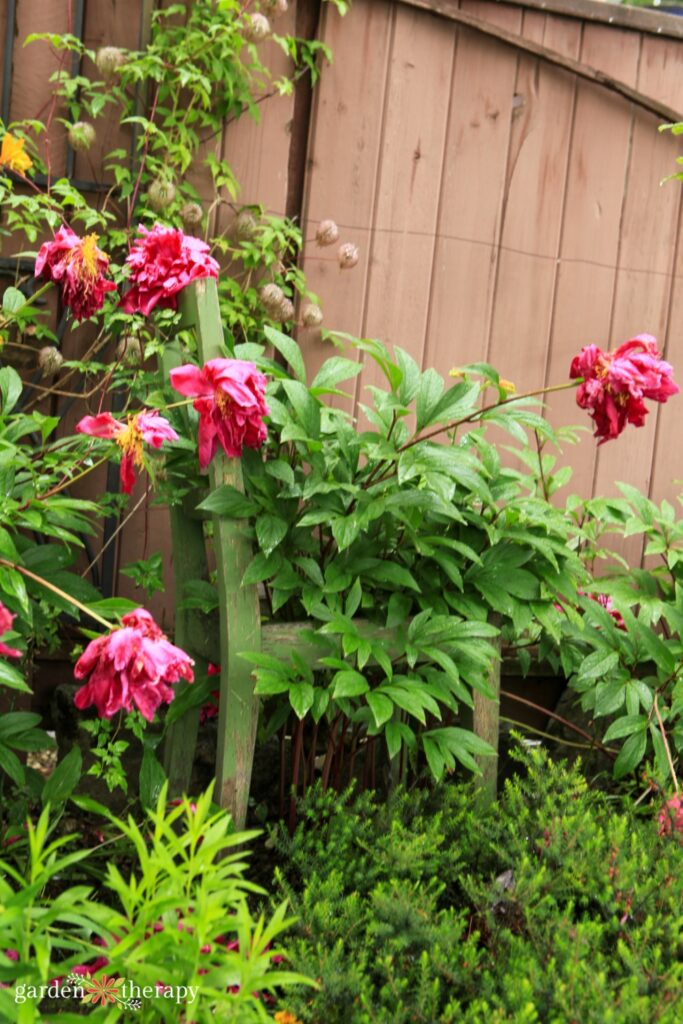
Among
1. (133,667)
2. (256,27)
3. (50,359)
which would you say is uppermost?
(256,27)

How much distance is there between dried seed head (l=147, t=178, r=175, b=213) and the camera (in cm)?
265

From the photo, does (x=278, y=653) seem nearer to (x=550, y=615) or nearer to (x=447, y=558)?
(x=447, y=558)

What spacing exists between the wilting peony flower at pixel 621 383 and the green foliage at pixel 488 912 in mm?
637

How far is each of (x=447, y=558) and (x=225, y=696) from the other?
1.60 ft

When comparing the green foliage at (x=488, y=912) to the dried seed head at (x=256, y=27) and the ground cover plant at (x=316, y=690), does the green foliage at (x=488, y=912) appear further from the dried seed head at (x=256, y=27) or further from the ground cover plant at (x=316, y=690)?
the dried seed head at (x=256, y=27)

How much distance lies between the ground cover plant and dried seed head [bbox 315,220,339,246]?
44 cm

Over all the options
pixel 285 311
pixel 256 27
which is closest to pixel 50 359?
pixel 285 311

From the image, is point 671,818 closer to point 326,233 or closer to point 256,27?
point 326,233

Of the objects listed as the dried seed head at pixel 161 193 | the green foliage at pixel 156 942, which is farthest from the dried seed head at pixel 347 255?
the green foliage at pixel 156 942

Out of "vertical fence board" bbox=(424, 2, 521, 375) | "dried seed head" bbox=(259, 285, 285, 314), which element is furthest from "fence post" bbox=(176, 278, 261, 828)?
"vertical fence board" bbox=(424, 2, 521, 375)

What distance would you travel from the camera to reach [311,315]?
2865 mm

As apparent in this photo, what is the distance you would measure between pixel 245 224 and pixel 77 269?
98 cm

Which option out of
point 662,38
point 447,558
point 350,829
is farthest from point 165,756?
point 662,38

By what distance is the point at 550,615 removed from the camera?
6.71 ft
